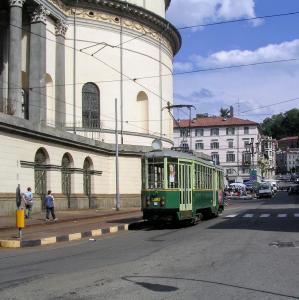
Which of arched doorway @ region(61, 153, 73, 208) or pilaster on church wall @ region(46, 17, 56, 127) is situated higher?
pilaster on church wall @ region(46, 17, 56, 127)

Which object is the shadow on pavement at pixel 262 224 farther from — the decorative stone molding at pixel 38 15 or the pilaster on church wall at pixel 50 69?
the decorative stone molding at pixel 38 15

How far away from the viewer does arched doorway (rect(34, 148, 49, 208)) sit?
31859mm

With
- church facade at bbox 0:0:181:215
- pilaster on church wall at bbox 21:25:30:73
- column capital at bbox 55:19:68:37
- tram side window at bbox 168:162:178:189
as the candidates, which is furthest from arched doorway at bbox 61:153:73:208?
tram side window at bbox 168:162:178:189

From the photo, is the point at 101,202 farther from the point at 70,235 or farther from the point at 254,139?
the point at 254,139

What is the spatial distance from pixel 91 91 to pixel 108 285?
126ft

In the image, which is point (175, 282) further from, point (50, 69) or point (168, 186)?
point (50, 69)

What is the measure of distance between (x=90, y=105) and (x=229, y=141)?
263 ft

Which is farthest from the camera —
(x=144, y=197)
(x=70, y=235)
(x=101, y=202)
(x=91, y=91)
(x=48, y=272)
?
(x=91, y=91)

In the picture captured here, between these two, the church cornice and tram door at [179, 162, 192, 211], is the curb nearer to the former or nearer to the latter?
tram door at [179, 162, 192, 211]

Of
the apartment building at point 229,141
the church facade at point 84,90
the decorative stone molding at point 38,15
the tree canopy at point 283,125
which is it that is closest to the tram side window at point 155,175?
the church facade at point 84,90

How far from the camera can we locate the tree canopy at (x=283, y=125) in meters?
173

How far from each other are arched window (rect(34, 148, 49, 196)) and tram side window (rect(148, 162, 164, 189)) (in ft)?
37.5

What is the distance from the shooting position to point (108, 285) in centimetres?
916

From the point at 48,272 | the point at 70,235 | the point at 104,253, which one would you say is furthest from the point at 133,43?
the point at 48,272
